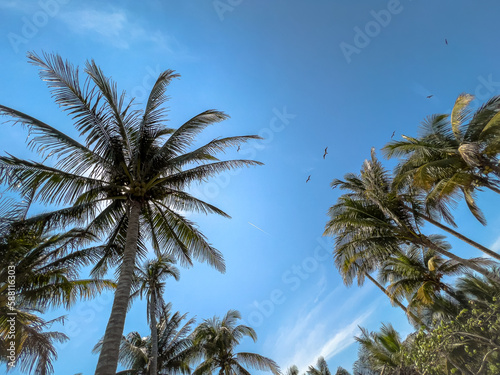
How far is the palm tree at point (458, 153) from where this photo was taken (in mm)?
11570

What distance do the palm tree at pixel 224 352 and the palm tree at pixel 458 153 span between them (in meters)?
13.1

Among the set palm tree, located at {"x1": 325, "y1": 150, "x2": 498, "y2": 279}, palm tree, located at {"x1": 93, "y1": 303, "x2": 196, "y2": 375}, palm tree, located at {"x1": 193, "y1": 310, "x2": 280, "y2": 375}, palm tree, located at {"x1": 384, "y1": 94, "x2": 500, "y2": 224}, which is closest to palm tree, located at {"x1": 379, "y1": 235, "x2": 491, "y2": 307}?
palm tree, located at {"x1": 325, "y1": 150, "x2": 498, "y2": 279}

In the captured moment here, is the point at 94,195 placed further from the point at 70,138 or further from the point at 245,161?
the point at 245,161

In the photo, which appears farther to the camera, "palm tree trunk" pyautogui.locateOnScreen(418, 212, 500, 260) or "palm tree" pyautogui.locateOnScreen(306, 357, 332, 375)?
"palm tree" pyautogui.locateOnScreen(306, 357, 332, 375)

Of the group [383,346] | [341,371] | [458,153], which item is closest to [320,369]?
[341,371]

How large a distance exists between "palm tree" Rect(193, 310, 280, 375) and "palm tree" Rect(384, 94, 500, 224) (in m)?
13.1

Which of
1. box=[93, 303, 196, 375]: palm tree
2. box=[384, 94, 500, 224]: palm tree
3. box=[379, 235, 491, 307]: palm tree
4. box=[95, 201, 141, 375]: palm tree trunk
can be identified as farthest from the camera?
box=[93, 303, 196, 375]: palm tree

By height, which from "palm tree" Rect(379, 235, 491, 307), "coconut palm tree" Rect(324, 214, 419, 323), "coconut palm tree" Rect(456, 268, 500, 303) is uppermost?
"coconut palm tree" Rect(324, 214, 419, 323)

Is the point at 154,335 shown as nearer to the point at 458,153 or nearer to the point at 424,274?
the point at 424,274

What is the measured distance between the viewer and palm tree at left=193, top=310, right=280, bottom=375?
61.4ft

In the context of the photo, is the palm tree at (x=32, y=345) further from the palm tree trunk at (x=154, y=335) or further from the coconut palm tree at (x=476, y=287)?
the coconut palm tree at (x=476, y=287)

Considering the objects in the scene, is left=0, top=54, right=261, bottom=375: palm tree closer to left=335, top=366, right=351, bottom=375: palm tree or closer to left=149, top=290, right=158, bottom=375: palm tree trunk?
left=149, top=290, right=158, bottom=375: palm tree trunk

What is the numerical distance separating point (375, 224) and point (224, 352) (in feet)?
39.9

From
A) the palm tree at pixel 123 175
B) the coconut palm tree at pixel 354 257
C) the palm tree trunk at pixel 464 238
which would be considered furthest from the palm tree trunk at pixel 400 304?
the palm tree at pixel 123 175
